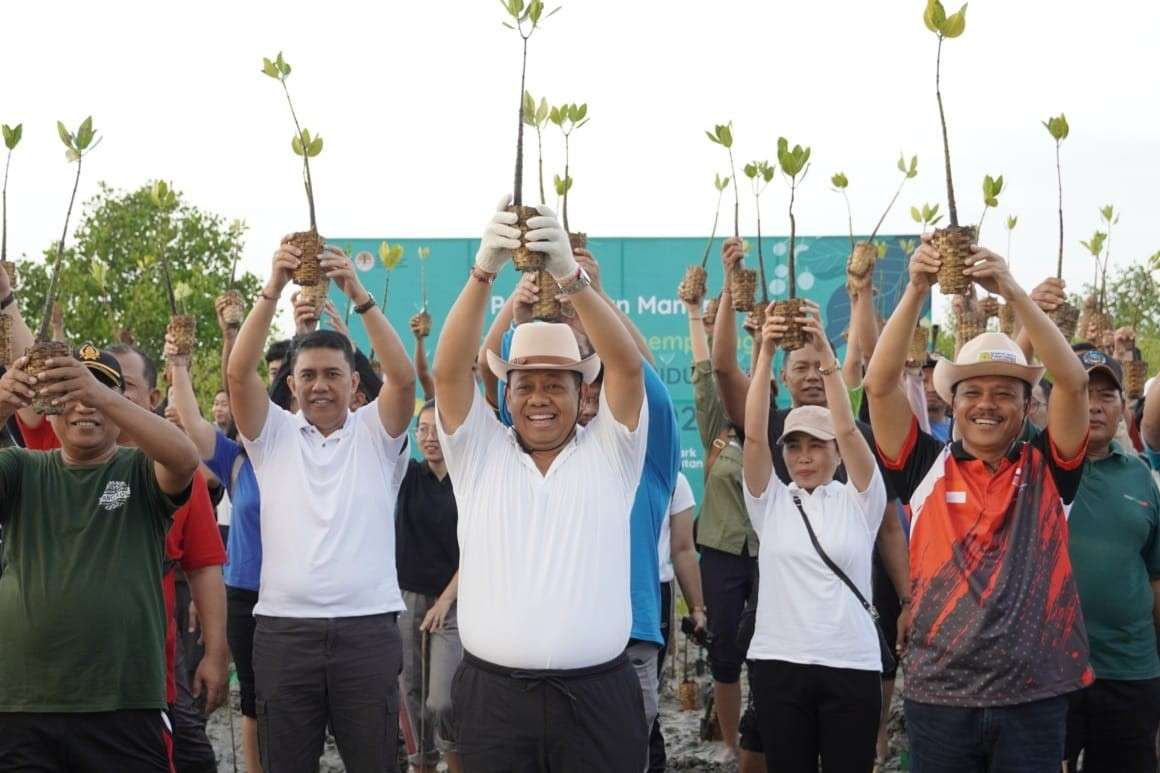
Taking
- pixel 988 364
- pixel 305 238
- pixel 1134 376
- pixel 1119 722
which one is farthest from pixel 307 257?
pixel 1134 376

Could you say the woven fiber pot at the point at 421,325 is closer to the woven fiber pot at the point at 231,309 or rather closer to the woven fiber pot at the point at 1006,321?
the woven fiber pot at the point at 231,309

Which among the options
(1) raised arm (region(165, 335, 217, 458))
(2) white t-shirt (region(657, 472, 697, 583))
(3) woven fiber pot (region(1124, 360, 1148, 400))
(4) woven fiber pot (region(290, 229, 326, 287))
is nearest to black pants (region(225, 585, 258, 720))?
(1) raised arm (region(165, 335, 217, 458))

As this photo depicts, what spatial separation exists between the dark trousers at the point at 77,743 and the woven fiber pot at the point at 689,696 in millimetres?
4553

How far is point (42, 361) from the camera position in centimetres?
390

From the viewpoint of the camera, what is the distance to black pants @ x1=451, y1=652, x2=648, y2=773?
3824 millimetres

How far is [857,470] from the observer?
5.20 m

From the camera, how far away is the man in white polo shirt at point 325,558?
5.03 metres

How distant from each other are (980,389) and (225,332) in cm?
382

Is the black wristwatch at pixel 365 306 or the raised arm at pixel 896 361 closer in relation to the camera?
the raised arm at pixel 896 361

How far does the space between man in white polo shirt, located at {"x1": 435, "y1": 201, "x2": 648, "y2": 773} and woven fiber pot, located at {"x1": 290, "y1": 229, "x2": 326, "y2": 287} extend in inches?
52.1

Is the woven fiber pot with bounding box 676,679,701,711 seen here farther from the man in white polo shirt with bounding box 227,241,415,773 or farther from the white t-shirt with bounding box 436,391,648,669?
the white t-shirt with bounding box 436,391,648,669

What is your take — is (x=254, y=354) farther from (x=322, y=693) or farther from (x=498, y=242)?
(x=498, y=242)

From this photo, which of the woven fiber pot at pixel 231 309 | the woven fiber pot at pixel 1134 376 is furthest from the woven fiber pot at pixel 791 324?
the woven fiber pot at pixel 1134 376

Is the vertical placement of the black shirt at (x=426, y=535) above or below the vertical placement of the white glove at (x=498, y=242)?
below
